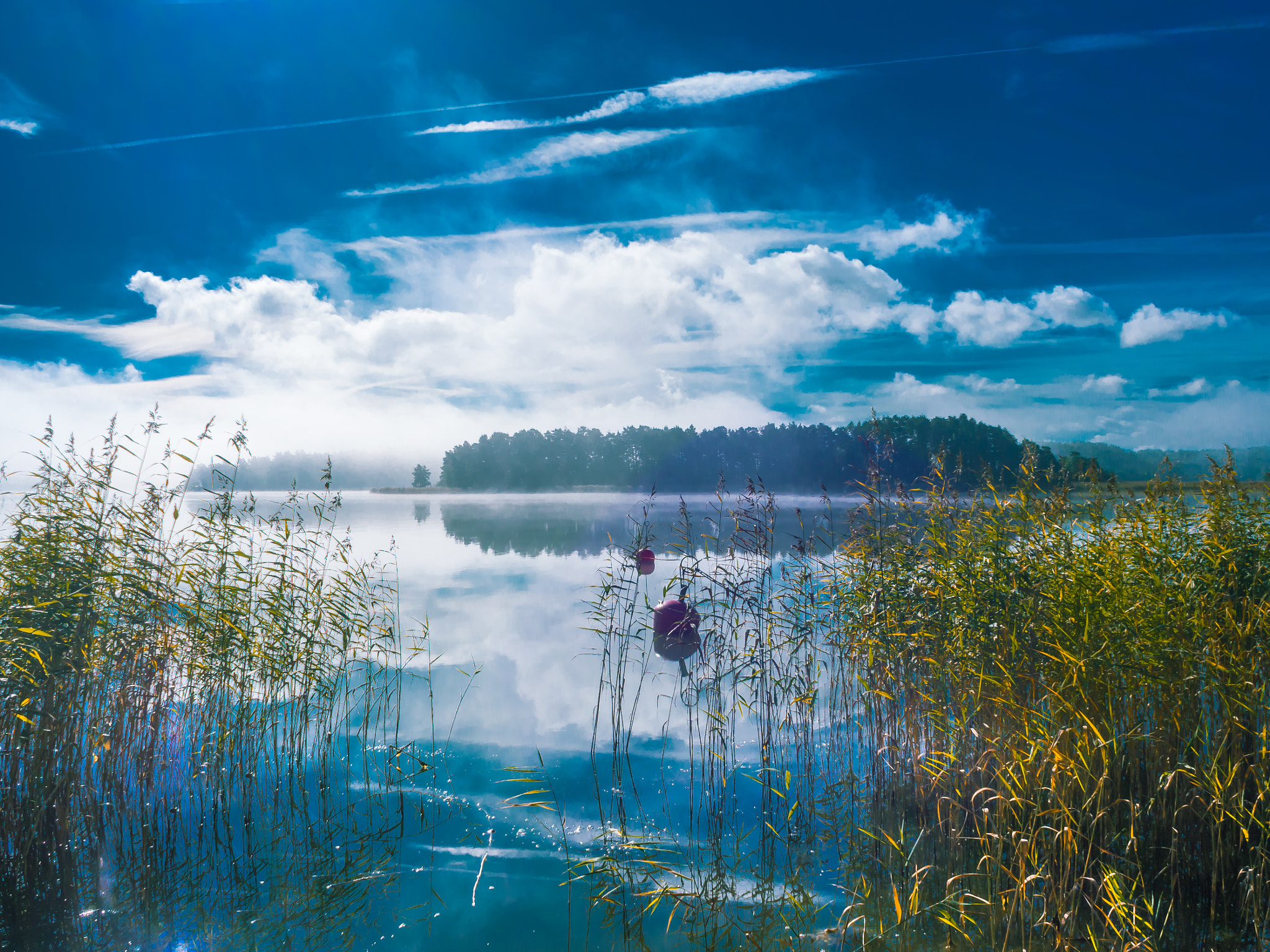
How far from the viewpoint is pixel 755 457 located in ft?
167

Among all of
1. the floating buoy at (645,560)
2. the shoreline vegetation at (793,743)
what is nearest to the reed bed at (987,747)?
the shoreline vegetation at (793,743)

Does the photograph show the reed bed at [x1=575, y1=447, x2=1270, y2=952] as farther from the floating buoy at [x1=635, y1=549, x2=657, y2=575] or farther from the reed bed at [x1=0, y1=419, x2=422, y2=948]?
the reed bed at [x1=0, y1=419, x2=422, y2=948]

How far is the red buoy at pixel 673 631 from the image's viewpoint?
8.84m

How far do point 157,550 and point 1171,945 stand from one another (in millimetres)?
9077

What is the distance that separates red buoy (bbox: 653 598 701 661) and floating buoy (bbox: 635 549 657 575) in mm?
535

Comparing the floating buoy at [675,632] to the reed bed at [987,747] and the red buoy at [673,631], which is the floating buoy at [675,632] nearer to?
the red buoy at [673,631]

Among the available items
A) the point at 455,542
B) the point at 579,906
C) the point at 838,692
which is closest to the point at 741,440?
the point at 455,542

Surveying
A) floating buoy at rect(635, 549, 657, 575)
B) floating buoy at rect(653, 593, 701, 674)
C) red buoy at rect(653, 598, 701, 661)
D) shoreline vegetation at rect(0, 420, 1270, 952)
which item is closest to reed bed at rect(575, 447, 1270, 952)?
shoreline vegetation at rect(0, 420, 1270, 952)

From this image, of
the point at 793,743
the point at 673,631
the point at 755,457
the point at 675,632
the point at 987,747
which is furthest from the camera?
the point at 755,457

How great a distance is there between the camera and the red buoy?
884cm

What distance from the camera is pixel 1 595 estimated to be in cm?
593

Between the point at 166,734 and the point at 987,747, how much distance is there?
Answer: 7724 mm

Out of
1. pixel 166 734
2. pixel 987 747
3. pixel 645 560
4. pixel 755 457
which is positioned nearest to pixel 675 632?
pixel 645 560

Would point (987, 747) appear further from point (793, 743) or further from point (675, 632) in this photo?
point (675, 632)
